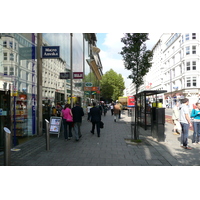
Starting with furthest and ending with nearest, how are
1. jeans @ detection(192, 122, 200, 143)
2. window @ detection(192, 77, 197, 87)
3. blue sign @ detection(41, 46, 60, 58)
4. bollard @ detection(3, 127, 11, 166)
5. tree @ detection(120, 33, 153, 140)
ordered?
window @ detection(192, 77, 197, 87) → blue sign @ detection(41, 46, 60, 58) → tree @ detection(120, 33, 153, 140) → jeans @ detection(192, 122, 200, 143) → bollard @ detection(3, 127, 11, 166)

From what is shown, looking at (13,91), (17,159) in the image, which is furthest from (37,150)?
(13,91)

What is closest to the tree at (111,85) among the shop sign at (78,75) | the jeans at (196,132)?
the shop sign at (78,75)

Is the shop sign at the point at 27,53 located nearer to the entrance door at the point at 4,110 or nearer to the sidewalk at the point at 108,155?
the entrance door at the point at 4,110

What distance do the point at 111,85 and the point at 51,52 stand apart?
52.4 meters

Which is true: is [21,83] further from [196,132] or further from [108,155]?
[196,132]

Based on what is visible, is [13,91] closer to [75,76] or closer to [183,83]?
[75,76]

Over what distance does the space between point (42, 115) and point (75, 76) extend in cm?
679

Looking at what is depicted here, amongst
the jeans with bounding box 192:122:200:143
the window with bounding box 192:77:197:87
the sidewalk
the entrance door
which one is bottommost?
the sidewalk

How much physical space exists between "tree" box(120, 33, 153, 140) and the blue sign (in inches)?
131

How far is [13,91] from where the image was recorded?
294 inches

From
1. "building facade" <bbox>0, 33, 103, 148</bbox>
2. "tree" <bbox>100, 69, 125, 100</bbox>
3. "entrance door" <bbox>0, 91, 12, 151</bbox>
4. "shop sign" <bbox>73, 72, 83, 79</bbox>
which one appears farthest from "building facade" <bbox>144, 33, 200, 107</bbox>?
"entrance door" <bbox>0, 91, 12, 151</bbox>

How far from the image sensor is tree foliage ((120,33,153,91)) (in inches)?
320

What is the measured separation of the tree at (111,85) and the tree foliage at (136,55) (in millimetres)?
52855

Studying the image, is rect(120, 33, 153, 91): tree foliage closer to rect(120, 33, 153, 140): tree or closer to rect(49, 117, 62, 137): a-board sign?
rect(120, 33, 153, 140): tree
